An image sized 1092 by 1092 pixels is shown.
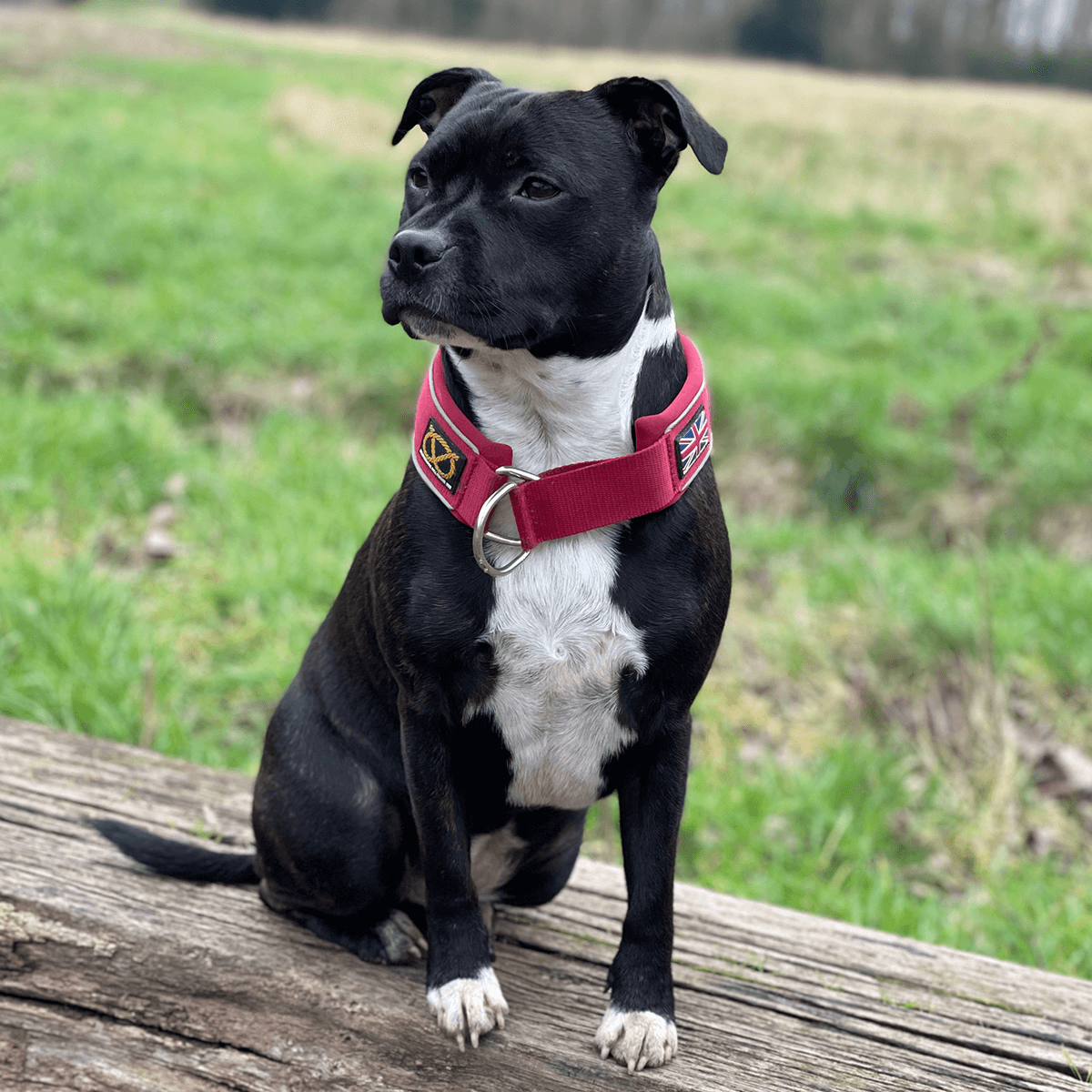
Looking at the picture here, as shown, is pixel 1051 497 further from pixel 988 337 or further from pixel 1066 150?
pixel 1066 150

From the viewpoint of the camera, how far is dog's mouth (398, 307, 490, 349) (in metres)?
1.52

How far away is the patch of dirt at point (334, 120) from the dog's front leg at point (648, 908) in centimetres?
1150

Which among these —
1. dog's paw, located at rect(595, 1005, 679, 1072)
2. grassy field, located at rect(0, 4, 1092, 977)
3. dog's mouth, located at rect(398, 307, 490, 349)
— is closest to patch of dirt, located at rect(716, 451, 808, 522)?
grassy field, located at rect(0, 4, 1092, 977)

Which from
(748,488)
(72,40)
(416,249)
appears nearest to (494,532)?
(416,249)

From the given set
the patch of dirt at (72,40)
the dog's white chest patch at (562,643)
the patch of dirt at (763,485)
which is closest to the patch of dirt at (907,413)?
the patch of dirt at (763,485)

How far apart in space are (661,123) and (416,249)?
1.47 ft

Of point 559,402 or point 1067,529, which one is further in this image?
point 1067,529

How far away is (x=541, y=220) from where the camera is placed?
1.53 metres

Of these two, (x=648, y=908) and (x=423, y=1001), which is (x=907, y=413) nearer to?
(x=648, y=908)

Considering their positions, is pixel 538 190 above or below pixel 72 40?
below

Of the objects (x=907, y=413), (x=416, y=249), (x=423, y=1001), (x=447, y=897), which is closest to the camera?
(x=416, y=249)

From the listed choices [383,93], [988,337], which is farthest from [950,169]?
[383,93]

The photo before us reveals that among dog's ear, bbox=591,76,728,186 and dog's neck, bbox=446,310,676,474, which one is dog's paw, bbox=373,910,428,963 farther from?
dog's ear, bbox=591,76,728,186

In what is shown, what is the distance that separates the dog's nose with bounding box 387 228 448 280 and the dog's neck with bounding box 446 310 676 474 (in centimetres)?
19
